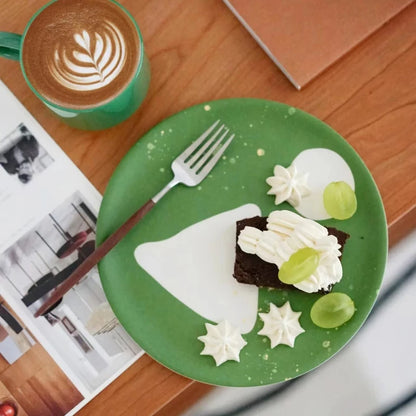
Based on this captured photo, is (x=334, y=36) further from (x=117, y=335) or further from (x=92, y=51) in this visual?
(x=117, y=335)

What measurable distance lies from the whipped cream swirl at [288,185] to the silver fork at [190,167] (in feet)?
0.25

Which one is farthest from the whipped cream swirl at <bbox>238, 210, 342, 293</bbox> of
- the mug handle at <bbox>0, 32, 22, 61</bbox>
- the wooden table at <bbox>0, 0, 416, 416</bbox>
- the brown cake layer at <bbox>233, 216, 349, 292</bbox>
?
the mug handle at <bbox>0, 32, 22, 61</bbox>

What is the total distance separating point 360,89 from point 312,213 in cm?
18

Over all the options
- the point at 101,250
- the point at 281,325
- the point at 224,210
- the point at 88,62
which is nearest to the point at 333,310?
the point at 281,325

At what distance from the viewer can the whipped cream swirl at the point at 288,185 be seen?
75cm

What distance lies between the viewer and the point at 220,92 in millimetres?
798

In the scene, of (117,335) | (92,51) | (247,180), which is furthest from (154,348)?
(92,51)

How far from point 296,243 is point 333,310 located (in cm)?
9

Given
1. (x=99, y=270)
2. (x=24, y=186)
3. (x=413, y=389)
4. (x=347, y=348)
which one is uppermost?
(x=24, y=186)

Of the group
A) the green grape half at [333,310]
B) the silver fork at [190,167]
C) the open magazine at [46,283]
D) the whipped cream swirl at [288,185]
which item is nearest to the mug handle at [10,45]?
the open magazine at [46,283]

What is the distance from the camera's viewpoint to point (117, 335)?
31.0 inches

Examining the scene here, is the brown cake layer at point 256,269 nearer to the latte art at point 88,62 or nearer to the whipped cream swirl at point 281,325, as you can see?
the whipped cream swirl at point 281,325

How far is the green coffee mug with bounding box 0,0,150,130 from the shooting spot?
687 millimetres

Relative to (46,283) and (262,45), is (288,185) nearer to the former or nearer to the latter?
(262,45)
